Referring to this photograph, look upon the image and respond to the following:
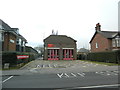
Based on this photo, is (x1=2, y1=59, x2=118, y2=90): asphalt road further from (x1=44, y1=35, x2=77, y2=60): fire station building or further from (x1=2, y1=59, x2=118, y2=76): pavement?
(x1=44, y1=35, x2=77, y2=60): fire station building

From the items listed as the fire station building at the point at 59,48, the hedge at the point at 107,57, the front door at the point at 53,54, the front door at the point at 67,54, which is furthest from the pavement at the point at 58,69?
the front door at the point at 67,54

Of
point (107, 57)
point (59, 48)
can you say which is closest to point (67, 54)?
point (59, 48)

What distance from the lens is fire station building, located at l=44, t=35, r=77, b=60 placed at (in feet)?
121

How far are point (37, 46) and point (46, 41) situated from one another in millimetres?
51668

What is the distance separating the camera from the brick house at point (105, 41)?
102 feet

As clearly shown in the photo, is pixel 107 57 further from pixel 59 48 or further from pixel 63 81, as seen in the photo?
pixel 63 81

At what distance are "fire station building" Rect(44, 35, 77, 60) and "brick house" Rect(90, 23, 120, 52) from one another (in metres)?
6.55

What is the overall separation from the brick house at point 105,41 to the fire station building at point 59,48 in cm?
655

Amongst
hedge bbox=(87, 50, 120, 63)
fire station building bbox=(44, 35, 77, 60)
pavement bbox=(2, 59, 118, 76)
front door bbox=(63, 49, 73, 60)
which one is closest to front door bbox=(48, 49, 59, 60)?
fire station building bbox=(44, 35, 77, 60)

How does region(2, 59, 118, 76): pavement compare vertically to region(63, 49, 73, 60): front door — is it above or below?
below

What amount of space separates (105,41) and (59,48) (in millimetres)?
13025

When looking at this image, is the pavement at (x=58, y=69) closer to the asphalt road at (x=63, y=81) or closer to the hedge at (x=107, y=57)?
the asphalt road at (x=63, y=81)

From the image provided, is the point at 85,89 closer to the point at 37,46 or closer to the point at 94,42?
the point at 94,42

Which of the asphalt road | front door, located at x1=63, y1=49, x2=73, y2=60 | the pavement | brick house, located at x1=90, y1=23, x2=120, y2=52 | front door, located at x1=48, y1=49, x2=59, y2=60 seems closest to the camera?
the asphalt road
